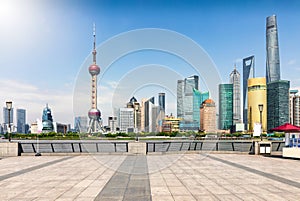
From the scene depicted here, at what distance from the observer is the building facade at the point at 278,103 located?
17225 cm

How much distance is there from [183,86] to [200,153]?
644 centimetres

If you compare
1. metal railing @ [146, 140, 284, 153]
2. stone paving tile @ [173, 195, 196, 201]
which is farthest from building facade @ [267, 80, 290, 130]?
stone paving tile @ [173, 195, 196, 201]

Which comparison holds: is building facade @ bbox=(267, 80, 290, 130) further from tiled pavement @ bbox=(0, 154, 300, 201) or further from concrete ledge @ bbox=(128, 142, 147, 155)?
tiled pavement @ bbox=(0, 154, 300, 201)

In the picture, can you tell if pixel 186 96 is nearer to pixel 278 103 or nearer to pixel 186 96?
pixel 186 96

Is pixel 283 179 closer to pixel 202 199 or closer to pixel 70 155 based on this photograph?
pixel 202 199

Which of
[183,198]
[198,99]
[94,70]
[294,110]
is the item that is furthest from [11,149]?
[294,110]

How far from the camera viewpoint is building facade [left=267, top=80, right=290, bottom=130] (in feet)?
565

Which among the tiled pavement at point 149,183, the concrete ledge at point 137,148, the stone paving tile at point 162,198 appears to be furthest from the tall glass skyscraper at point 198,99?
the stone paving tile at point 162,198

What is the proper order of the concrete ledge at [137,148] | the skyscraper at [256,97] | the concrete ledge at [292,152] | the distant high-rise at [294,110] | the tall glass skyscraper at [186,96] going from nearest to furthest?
the concrete ledge at [292,152] → the concrete ledge at [137,148] → the tall glass skyscraper at [186,96] → the skyscraper at [256,97] → the distant high-rise at [294,110]

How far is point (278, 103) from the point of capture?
17188 cm

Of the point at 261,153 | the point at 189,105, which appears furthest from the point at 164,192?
the point at 189,105

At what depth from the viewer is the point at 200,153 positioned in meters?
20.2

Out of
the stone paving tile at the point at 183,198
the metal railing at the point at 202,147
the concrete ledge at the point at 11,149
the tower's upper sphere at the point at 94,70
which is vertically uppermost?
the tower's upper sphere at the point at 94,70

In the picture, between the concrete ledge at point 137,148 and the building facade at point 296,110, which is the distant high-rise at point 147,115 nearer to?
the concrete ledge at point 137,148
